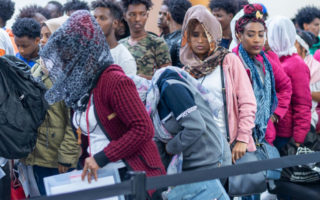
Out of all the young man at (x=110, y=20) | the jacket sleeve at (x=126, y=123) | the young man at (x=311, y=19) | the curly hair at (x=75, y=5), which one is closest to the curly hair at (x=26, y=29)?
the young man at (x=110, y=20)

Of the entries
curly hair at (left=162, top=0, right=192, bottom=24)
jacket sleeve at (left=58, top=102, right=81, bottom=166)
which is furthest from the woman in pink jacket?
jacket sleeve at (left=58, top=102, right=81, bottom=166)

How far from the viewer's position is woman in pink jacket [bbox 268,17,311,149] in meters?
3.89

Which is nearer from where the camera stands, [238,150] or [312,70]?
[238,150]

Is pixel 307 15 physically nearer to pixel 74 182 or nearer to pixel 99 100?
pixel 99 100

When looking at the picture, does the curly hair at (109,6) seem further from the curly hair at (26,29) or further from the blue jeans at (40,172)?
the blue jeans at (40,172)

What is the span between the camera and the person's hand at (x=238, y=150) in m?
3.21

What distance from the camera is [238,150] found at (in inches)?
A: 126

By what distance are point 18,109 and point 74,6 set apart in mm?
2149

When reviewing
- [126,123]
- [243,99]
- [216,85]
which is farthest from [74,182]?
[243,99]

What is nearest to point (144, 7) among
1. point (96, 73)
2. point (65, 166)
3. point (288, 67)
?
point (288, 67)

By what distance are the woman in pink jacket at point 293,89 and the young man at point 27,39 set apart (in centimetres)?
203

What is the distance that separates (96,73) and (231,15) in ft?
9.50

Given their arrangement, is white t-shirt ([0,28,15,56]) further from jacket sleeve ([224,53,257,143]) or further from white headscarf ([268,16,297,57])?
white headscarf ([268,16,297,57])

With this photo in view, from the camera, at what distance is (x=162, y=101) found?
268cm
